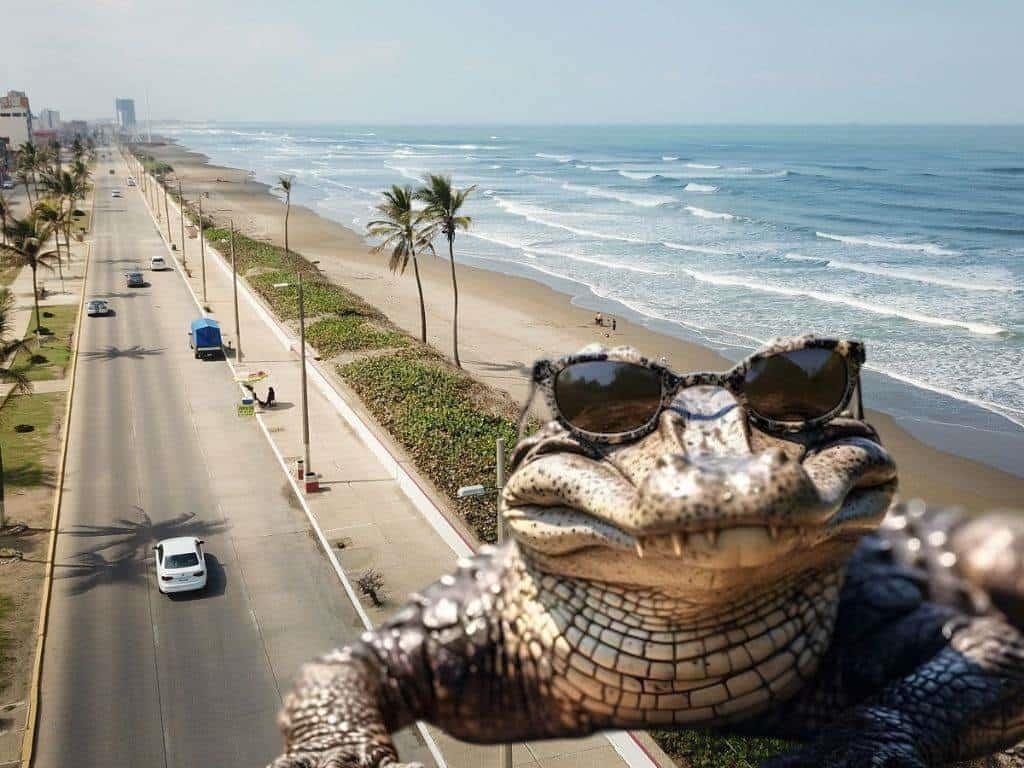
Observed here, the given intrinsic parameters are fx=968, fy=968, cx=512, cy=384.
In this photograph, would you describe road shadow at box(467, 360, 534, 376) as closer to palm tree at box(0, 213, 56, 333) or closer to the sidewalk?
the sidewalk

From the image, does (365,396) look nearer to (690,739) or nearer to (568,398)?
(690,739)

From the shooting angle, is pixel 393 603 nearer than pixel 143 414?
Yes

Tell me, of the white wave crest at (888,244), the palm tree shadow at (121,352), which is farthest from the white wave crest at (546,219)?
the palm tree shadow at (121,352)

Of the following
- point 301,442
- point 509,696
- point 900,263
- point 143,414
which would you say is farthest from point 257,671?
point 900,263

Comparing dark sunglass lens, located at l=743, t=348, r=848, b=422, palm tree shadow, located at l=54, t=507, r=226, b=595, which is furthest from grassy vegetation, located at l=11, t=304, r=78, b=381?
dark sunglass lens, located at l=743, t=348, r=848, b=422

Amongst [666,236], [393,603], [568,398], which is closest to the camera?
[568,398]

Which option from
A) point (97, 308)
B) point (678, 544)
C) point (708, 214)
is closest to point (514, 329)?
point (97, 308)

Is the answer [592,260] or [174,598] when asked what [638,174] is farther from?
[174,598]
